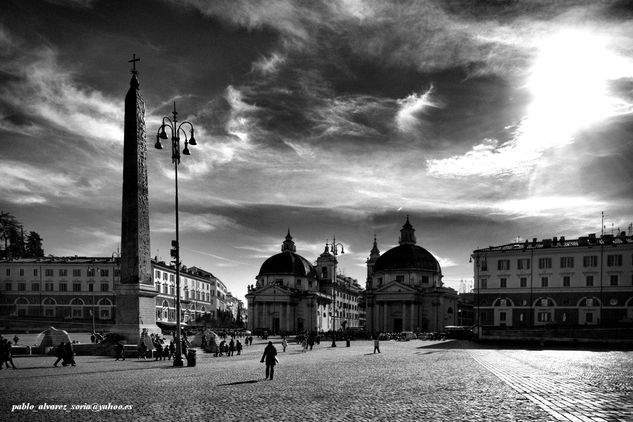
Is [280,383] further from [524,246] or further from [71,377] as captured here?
[524,246]

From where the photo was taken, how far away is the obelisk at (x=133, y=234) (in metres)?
30.1

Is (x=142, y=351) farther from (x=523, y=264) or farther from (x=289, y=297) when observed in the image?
(x=289, y=297)

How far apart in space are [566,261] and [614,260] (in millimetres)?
5103

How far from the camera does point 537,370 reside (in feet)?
81.1

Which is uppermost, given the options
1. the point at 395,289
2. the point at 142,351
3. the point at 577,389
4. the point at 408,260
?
the point at 408,260

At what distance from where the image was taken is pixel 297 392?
1627cm

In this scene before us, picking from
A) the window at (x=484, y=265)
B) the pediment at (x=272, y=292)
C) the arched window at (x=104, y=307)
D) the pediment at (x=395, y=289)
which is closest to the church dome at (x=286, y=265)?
the pediment at (x=272, y=292)

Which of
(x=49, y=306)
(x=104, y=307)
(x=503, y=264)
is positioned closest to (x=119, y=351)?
(x=503, y=264)

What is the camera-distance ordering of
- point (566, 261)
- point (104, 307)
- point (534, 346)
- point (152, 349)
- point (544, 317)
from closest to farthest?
point (152, 349) < point (534, 346) < point (566, 261) < point (544, 317) < point (104, 307)

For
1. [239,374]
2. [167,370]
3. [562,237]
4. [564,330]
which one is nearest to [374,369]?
[239,374]

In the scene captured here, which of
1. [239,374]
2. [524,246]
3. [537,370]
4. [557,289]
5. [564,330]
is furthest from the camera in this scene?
[524,246]

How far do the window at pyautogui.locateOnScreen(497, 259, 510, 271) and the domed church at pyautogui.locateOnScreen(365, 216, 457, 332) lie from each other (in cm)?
2502

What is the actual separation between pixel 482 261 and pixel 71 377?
60.3 m

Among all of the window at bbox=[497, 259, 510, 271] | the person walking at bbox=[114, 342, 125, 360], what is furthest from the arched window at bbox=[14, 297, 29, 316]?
the window at bbox=[497, 259, 510, 271]
